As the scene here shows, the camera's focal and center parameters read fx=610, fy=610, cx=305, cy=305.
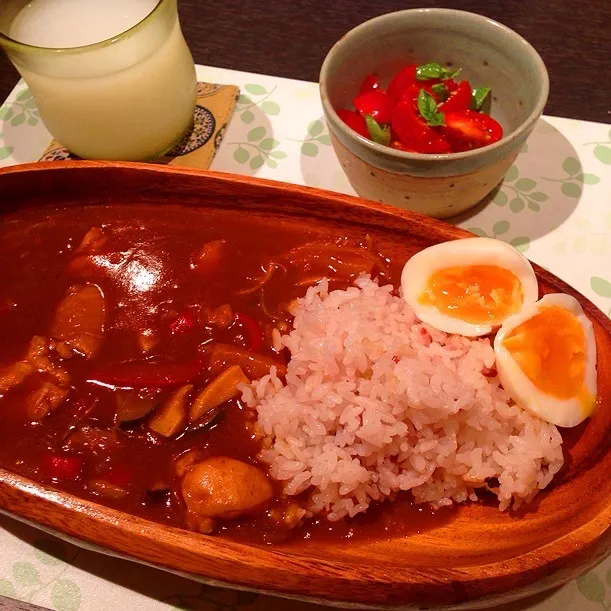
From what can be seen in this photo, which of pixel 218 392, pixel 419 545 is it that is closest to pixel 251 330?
pixel 218 392

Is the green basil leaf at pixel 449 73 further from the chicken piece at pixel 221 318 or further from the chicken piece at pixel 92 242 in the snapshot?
the chicken piece at pixel 92 242

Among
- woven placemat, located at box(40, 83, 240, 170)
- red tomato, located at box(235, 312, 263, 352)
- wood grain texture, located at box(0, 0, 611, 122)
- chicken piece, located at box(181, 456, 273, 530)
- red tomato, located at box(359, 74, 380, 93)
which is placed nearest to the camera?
chicken piece, located at box(181, 456, 273, 530)

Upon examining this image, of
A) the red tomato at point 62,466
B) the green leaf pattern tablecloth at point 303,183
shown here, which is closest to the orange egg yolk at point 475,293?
the green leaf pattern tablecloth at point 303,183

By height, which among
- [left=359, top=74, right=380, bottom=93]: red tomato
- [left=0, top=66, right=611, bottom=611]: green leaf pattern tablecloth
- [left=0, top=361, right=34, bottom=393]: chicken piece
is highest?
[left=359, top=74, right=380, bottom=93]: red tomato

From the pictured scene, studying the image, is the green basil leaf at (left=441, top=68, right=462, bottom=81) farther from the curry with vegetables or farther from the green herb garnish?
the curry with vegetables

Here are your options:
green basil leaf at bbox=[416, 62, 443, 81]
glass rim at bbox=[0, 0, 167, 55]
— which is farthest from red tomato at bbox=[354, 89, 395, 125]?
glass rim at bbox=[0, 0, 167, 55]

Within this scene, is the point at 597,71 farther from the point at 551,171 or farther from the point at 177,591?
the point at 177,591
